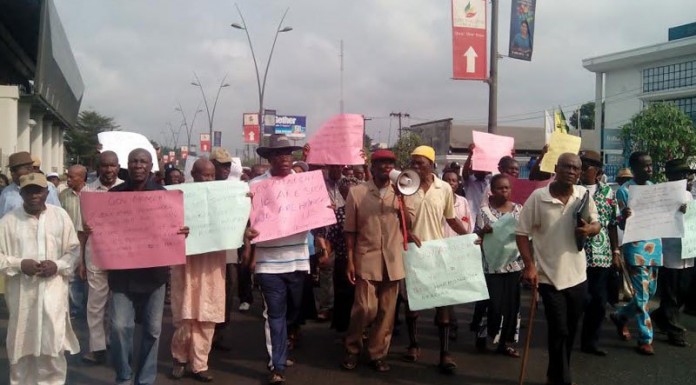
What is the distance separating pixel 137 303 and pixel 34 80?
19.6 meters

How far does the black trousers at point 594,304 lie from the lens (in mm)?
5711

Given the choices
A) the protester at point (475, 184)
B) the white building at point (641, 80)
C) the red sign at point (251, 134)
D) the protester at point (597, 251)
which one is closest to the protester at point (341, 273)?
the protester at point (475, 184)

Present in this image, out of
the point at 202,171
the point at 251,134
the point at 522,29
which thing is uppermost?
the point at 522,29

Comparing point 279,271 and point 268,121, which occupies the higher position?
point 268,121

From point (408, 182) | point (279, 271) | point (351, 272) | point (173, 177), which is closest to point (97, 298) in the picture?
point (279, 271)

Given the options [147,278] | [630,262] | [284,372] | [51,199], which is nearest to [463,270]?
[284,372]

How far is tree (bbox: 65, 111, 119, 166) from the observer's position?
5948cm

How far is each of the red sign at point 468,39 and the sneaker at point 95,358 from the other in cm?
794

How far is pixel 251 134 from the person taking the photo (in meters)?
27.5

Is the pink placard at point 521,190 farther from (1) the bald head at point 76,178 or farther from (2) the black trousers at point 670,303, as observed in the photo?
(1) the bald head at point 76,178

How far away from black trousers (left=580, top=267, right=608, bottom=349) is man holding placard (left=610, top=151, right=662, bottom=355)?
428mm

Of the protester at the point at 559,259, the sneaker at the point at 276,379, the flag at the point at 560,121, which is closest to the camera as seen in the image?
the protester at the point at 559,259

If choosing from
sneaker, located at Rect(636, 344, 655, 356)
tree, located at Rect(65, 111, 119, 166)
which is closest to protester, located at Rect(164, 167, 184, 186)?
sneaker, located at Rect(636, 344, 655, 356)

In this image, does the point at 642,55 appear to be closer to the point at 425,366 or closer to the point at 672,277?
the point at 672,277
